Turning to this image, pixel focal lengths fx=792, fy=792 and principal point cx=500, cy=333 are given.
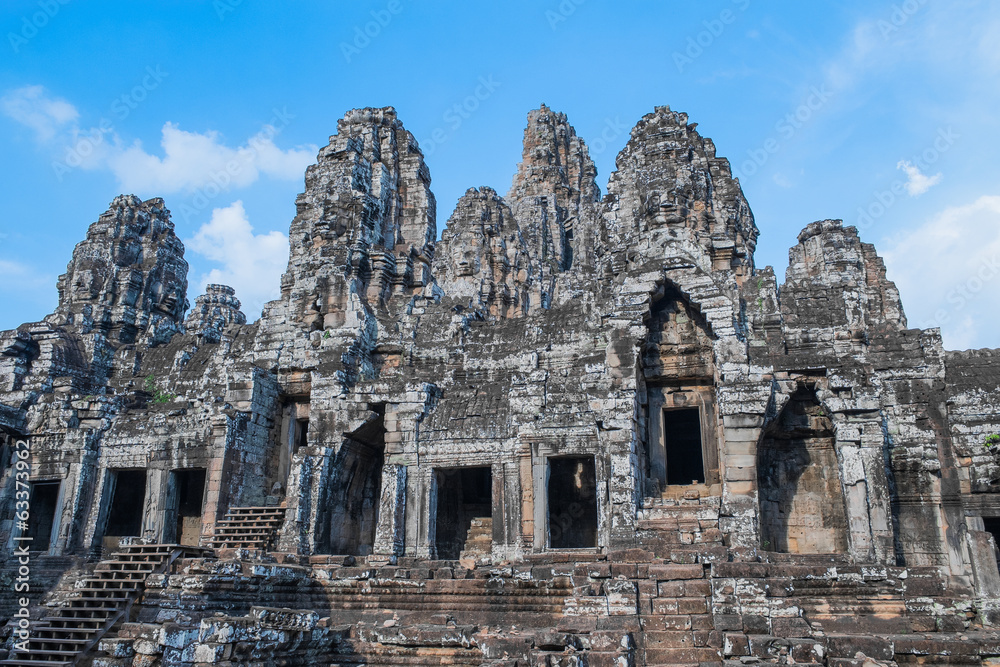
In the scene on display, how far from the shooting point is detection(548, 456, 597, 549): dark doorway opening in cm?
1861

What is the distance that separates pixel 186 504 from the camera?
2197 centimetres

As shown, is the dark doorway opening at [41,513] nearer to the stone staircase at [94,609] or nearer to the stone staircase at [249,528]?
the stone staircase at [249,528]

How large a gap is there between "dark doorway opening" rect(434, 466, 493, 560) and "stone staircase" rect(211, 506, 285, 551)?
12.0 ft

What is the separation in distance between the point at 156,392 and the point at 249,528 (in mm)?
8046

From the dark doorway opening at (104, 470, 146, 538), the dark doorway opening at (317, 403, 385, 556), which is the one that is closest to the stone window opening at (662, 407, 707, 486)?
the dark doorway opening at (317, 403, 385, 556)

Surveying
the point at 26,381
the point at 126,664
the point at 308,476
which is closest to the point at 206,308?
the point at 26,381

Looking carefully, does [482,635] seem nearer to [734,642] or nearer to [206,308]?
[734,642]

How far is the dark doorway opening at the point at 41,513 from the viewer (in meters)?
21.6

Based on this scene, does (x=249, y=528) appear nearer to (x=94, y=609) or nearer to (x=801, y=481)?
(x=94, y=609)

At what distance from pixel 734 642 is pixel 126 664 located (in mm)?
7149

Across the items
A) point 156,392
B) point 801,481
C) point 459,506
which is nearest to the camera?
point 801,481

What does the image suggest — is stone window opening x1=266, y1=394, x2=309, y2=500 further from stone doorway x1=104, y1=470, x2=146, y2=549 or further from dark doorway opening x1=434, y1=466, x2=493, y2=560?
stone doorway x1=104, y1=470, x2=146, y2=549

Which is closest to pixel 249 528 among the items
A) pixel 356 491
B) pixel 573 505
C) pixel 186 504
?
pixel 356 491

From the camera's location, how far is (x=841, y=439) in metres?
14.4
